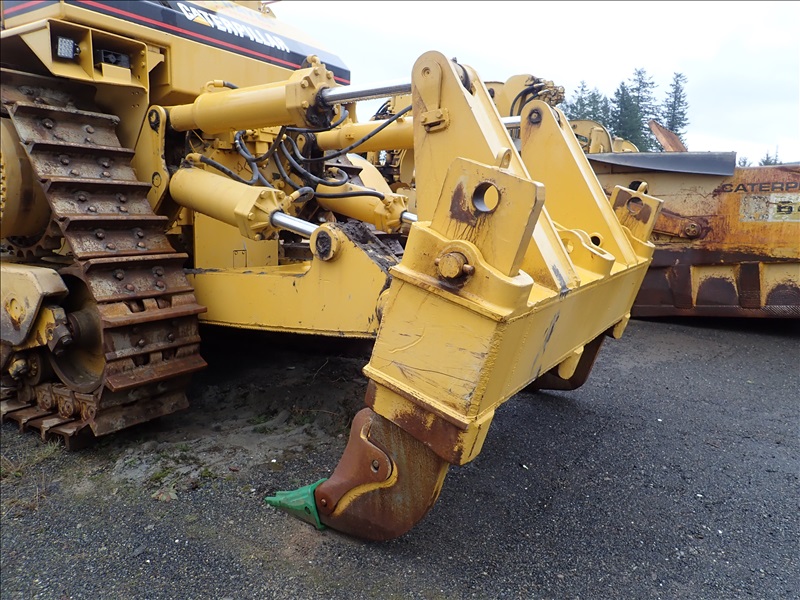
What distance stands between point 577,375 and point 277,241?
207 centimetres

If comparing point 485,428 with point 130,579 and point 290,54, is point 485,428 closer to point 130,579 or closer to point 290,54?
point 130,579

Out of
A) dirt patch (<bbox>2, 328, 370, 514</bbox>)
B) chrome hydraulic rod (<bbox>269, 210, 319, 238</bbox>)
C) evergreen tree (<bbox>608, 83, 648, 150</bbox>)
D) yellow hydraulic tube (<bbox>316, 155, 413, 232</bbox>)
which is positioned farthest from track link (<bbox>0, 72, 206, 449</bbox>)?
evergreen tree (<bbox>608, 83, 648, 150</bbox>)

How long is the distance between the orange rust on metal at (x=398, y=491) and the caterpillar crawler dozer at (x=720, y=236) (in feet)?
12.4

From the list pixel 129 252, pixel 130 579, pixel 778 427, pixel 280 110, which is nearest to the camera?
pixel 130 579

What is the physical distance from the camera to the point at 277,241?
381 centimetres

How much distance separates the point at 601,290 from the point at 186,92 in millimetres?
2646

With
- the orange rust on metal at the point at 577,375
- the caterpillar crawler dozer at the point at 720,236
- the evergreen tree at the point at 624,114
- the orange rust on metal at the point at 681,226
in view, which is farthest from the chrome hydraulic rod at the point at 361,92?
the evergreen tree at the point at 624,114

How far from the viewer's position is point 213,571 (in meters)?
2.04

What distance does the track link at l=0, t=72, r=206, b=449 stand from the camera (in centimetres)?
277

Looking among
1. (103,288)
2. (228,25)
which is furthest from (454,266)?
(228,25)

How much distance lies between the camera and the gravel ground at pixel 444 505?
6.58ft

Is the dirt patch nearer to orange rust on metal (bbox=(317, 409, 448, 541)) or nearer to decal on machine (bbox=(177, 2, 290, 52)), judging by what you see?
orange rust on metal (bbox=(317, 409, 448, 541))

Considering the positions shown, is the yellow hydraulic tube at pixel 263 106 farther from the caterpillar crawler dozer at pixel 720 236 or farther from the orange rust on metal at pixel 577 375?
the caterpillar crawler dozer at pixel 720 236

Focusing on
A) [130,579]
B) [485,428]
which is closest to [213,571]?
[130,579]
